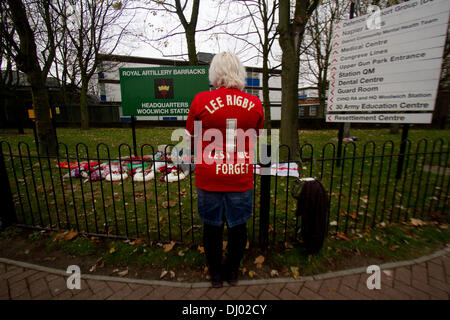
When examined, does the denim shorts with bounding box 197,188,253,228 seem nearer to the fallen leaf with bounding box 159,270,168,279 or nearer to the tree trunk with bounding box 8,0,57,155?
the fallen leaf with bounding box 159,270,168,279

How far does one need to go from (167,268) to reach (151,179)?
3.34m

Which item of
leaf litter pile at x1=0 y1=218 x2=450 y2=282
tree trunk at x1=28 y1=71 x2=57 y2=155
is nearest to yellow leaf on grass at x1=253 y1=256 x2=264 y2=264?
leaf litter pile at x1=0 y1=218 x2=450 y2=282

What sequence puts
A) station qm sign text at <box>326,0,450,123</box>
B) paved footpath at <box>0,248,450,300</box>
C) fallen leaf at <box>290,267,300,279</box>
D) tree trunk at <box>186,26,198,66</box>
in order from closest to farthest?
paved footpath at <box>0,248,450,300</box>
fallen leaf at <box>290,267,300,279</box>
station qm sign text at <box>326,0,450,123</box>
tree trunk at <box>186,26,198,66</box>

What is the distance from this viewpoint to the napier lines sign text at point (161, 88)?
6.73 metres

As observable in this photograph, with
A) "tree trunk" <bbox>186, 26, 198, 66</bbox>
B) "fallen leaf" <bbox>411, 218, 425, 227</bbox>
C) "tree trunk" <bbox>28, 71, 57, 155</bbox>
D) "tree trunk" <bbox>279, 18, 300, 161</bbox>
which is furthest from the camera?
"tree trunk" <bbox>186, 26, 198, 66</bbox>

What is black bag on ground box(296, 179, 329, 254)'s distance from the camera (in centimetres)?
257

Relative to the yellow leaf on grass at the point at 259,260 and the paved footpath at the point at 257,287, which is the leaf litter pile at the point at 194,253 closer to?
the yellow leaf on grass at the point at 259,260

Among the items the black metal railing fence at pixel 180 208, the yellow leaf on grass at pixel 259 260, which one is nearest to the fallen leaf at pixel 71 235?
the black metal railing fence at pixel 180 208

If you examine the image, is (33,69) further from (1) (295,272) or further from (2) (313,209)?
(1) (295,272)

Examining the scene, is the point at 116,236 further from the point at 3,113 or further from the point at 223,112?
the point at 3,113

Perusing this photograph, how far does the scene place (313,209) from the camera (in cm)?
258

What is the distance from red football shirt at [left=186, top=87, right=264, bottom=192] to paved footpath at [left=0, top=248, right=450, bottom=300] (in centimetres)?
113
